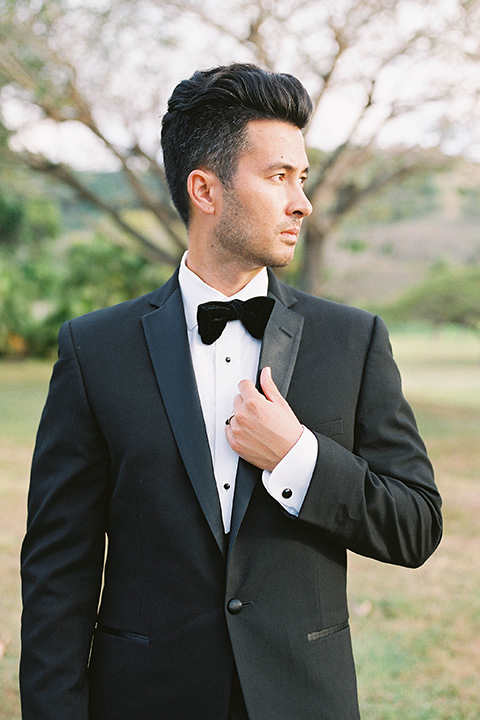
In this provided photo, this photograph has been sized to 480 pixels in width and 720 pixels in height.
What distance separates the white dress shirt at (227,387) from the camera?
1585 mm

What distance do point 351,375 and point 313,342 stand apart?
125 mm

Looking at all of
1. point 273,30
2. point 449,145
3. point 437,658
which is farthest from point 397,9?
point 437,658

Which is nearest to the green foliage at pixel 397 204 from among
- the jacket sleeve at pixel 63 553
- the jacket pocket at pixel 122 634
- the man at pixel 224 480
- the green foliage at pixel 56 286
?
the green foliage at pixel 56 286

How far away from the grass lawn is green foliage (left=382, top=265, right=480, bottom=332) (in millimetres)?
4628

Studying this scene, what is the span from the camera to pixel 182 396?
1.69 metres

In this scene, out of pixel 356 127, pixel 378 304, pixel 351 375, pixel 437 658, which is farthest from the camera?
pixel 378 304

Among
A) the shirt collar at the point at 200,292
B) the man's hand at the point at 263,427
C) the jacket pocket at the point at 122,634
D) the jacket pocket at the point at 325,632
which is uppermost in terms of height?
the shirt collar at the point at 200,292

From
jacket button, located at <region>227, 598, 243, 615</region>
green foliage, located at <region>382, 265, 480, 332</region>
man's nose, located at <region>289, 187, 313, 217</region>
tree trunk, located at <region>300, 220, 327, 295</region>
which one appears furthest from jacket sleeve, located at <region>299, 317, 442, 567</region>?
green foliage, located at <region>382, 265, 480, 332</region>

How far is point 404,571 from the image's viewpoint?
19.5 feet

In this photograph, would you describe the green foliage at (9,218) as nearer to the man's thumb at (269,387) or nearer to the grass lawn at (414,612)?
the grass lawn at (414,612)

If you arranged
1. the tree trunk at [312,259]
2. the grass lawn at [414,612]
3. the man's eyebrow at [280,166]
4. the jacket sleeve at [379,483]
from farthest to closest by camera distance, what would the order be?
the tree trunk at [312,259] < the grass lawn at [414,612] < the man's eyebrow at [280,166] < the jacket sleeve at [379,483]

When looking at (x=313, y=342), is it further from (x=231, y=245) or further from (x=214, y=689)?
(x=214, y=689)

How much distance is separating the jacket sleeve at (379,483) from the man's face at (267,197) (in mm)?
326

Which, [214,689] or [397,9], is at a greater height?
[397,9]
